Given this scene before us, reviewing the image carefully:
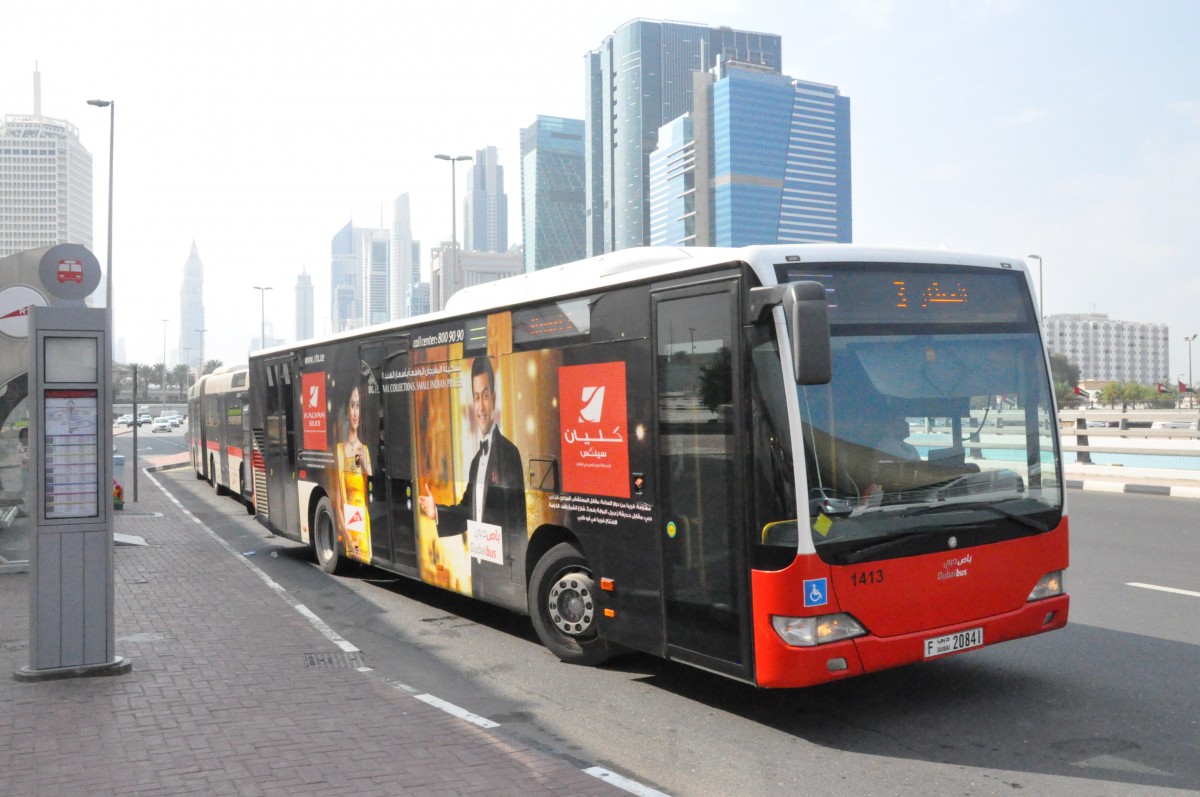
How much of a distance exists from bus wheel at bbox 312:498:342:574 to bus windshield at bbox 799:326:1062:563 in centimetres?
818

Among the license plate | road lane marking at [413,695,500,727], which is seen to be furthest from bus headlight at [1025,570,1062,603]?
road lane marking at [413,695,500,727]

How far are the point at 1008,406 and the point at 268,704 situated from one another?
499 cm

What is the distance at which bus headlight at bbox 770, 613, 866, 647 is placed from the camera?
563 centimetres

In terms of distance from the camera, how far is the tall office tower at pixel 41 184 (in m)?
86.6

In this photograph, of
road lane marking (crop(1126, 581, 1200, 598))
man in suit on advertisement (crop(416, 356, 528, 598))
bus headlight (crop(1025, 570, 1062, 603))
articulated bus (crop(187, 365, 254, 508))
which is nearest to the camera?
bus headlight (crop(1025, 570, 1062, 603))

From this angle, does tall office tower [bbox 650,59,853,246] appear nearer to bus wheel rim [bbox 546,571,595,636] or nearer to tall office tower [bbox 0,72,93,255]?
tall office tower [bbox 0,72,93,255]

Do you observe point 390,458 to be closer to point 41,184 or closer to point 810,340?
point 810,340

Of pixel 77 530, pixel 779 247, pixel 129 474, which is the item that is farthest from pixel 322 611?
pixel 129 474

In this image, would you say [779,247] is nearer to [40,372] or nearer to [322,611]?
[40,372]

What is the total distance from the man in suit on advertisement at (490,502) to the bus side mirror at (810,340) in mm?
3308

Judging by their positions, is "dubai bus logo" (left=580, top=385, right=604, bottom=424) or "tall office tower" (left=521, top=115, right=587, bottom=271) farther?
"tall office tower" (left=521, top=115, right=587, bottom=271)

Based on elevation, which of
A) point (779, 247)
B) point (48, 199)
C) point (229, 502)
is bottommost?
point (229, 502)

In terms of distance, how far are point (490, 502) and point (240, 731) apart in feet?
10.3

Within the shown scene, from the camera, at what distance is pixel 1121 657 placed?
7332mm
